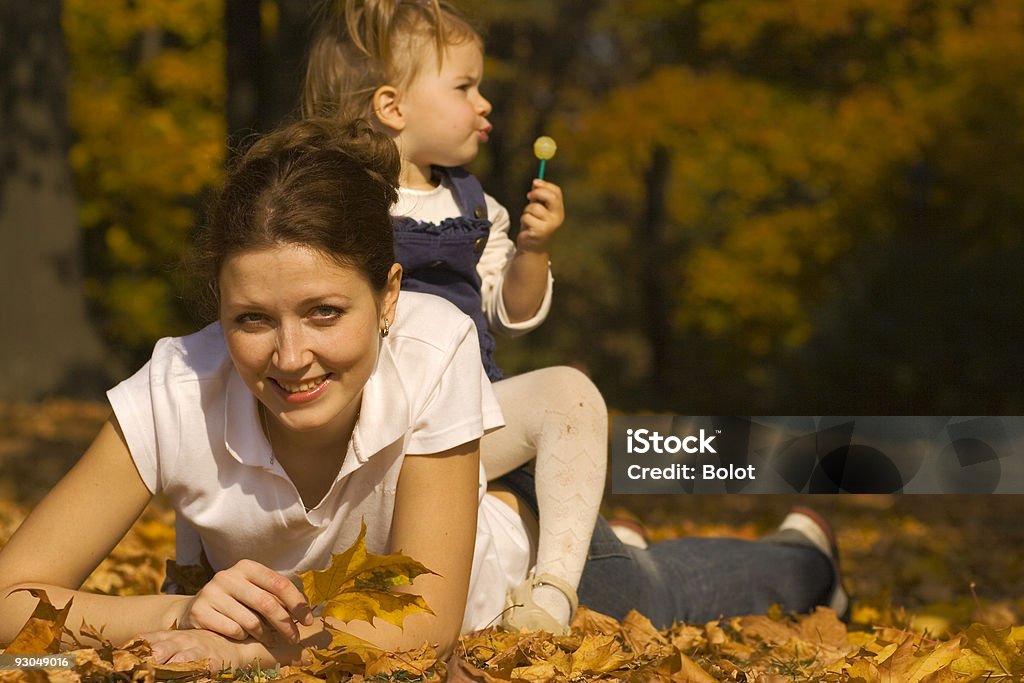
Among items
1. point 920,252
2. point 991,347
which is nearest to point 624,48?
point 920,252

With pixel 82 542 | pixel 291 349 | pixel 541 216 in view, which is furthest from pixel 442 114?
pixel 82 542

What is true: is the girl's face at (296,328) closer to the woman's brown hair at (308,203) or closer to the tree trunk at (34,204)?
the woman's brown hair at (308,203)

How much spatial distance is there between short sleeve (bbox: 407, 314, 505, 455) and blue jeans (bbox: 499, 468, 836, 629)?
726 millimetres

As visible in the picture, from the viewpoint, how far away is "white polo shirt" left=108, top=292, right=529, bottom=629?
2.54 m

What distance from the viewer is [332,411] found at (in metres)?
2.42

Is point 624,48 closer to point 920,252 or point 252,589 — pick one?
point 920,252

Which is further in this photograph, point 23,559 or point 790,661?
point 790,661

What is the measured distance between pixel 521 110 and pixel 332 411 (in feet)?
55.6

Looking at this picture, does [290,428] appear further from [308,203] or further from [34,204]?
[34,204]

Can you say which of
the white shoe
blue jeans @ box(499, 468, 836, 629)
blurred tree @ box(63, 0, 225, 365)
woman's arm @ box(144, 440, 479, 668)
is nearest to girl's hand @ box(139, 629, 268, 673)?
woman's arm @ box(144, 440, 479, 668)

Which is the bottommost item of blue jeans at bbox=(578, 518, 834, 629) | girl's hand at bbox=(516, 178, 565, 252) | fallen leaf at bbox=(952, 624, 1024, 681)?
fallen leaf at bbox=(952, 624, 1024, 681)

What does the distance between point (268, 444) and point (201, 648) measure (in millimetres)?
465

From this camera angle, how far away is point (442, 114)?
10.9 ft

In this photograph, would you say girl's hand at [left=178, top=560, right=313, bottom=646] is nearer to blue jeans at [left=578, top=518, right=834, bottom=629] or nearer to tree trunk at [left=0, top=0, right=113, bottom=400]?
blue jeans at [left=578, top=518, right=834, bottom=629]
